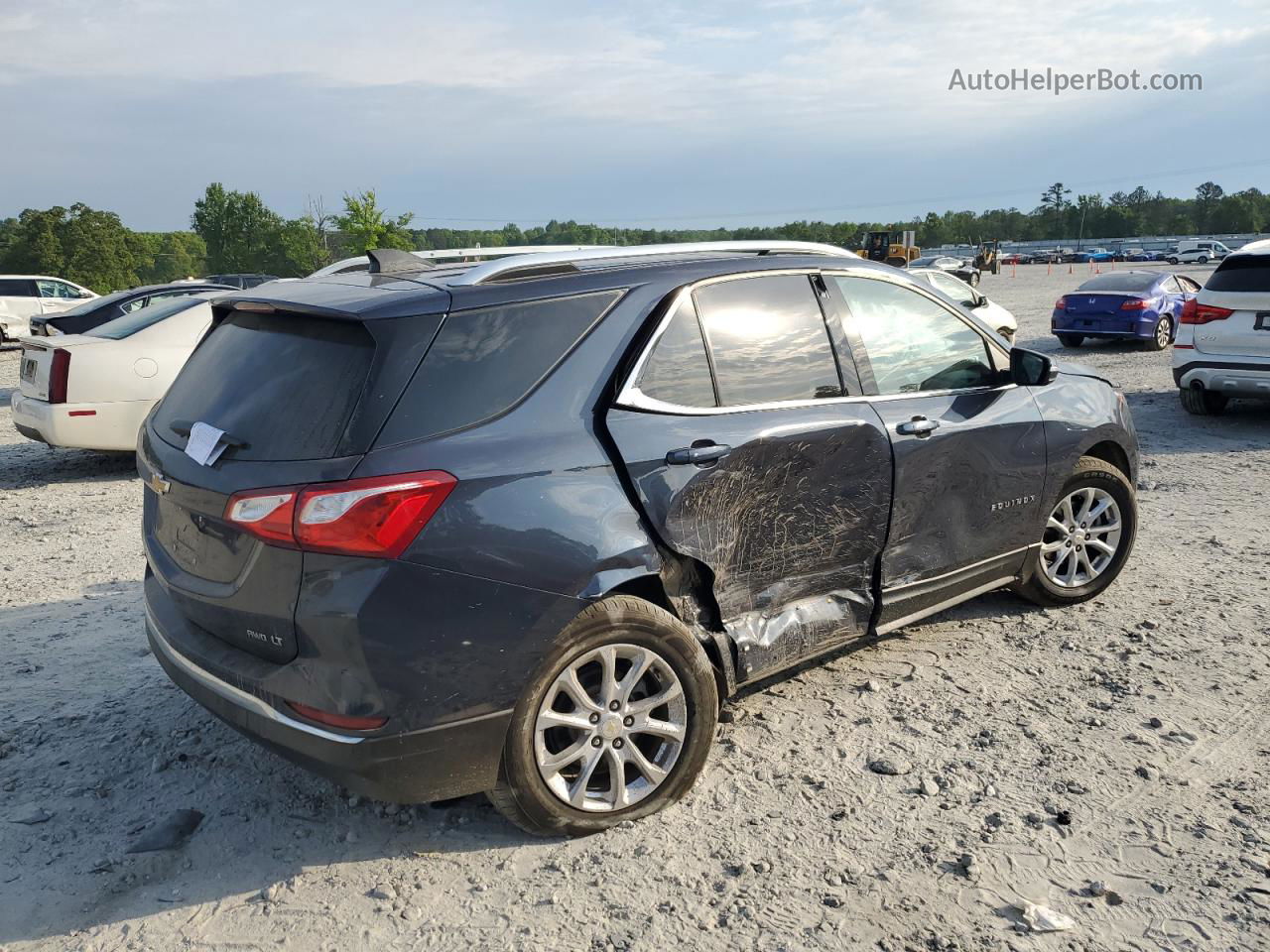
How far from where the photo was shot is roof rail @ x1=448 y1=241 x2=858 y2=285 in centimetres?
341

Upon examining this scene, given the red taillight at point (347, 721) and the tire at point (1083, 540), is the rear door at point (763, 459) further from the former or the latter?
the tire at point (1083, 540)

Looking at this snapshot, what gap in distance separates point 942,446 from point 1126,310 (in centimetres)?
1531

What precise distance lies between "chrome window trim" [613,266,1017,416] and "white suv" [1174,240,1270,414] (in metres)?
6.97

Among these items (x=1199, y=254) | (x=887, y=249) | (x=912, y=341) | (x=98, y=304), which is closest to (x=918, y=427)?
(x=912, y=341)

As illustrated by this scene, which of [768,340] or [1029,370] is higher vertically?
[768,340]

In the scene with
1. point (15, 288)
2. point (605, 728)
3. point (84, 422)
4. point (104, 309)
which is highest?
point (15, 288)

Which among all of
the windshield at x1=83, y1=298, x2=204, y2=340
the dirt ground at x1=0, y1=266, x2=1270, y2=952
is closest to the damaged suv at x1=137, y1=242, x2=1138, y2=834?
the dirt ground at x1=0, y1=266, x2=1270, y2=952

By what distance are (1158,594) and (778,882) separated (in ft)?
11.2

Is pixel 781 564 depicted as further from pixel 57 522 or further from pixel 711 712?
pixel 57 522

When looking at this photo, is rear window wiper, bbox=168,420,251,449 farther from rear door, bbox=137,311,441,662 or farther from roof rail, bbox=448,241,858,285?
roof rail, bbox=448,241,858,285

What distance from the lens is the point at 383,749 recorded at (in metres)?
2.95

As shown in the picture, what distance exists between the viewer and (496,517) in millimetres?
3014

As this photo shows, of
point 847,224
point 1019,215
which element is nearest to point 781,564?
point 847,224

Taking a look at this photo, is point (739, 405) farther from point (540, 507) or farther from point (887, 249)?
point (887, 249)
